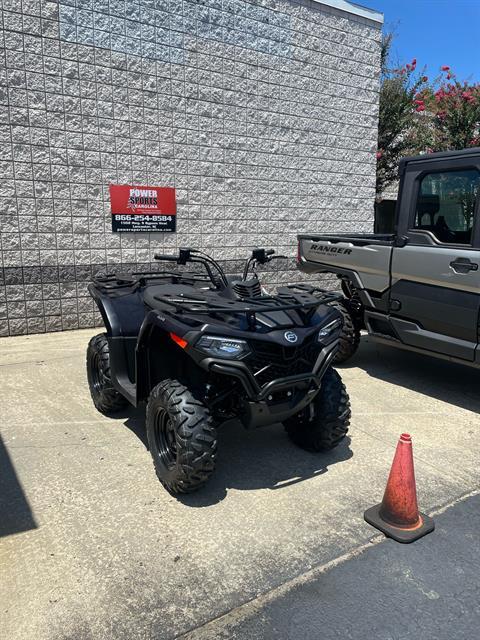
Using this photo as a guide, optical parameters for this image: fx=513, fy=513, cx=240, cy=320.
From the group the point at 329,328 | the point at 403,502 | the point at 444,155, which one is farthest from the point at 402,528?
the point at 444,155

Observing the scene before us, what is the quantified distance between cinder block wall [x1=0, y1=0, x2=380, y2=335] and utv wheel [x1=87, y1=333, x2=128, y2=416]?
3.20 metres

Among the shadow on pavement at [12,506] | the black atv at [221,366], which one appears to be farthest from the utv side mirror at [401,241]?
the shadow on pavement at [12,506]

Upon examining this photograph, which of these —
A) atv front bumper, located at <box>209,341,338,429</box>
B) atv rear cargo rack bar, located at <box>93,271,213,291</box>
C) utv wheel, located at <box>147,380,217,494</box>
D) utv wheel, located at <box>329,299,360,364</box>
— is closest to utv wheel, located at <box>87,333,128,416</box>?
atv rear cargo rack bar, located at <box>93,271,213,291</box>

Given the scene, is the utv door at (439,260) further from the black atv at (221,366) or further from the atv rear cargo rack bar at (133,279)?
the atv rear cargo rack bar at (133,279)

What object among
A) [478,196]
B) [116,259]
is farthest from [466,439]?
[116,259]

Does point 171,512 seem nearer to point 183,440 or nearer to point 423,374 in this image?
point 183,440

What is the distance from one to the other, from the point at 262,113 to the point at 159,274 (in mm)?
5338

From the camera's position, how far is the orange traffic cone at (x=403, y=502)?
9.62 ft

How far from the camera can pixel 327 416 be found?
368 centimetres

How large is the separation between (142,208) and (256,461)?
5.30m

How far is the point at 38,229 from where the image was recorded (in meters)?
7.24

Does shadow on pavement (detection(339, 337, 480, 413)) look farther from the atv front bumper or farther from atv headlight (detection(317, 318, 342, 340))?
the atv front bumper

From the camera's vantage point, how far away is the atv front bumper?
3029 millimetres

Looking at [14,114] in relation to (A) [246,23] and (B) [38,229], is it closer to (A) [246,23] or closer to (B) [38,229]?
(B) [38,229]
